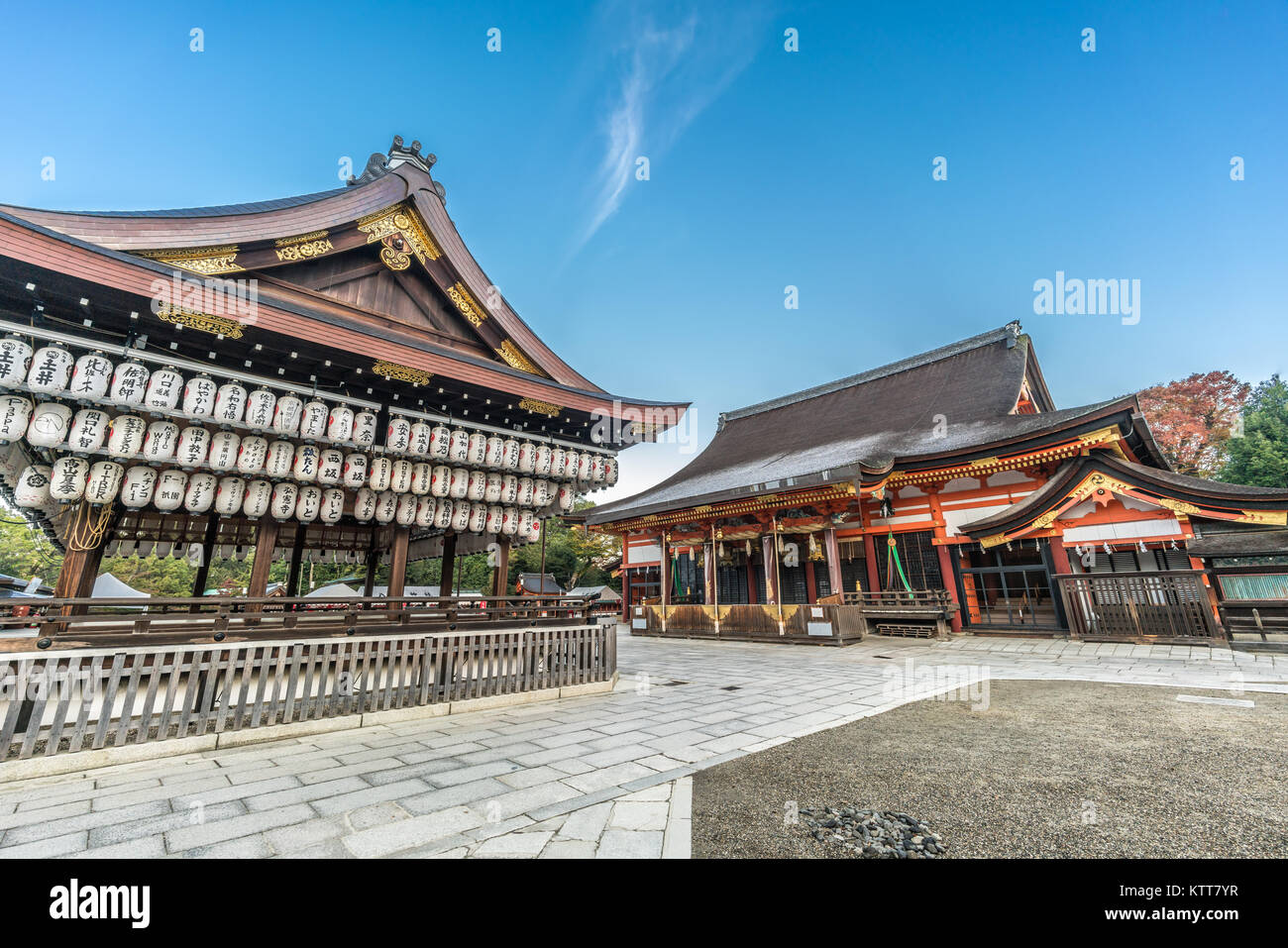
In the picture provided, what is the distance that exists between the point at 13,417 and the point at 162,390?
1067mm

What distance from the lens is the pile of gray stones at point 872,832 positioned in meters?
2.41

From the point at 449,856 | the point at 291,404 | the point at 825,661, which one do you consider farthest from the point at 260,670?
the point at 825,661

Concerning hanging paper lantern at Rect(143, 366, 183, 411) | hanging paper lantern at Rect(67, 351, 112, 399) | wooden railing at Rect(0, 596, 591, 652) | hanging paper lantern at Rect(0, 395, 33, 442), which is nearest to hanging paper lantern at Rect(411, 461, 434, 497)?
wooden railing at Rect(0, 596, 591, 652)

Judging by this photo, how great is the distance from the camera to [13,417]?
4.60 metres

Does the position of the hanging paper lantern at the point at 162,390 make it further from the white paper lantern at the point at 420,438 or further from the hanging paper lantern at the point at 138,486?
the white paper lantern at the point at 420,438

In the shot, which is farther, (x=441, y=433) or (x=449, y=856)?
(x=441, y=433)

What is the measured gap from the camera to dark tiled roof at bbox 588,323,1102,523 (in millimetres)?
13766

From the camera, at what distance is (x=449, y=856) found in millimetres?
2381

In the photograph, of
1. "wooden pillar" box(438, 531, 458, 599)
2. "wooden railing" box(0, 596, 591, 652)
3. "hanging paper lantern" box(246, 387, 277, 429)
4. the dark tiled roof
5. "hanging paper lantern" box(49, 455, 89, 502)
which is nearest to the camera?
"wooden railing" box(0, 596, 591, 652)

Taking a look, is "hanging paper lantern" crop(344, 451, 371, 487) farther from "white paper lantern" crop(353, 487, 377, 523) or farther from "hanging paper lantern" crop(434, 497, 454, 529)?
"hanging paper lantern" crop(434, 497, 454, 529)

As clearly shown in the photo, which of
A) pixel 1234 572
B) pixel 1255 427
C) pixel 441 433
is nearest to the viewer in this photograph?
pixel 441 433

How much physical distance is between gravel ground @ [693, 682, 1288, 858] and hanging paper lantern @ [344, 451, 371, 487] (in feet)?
17.2

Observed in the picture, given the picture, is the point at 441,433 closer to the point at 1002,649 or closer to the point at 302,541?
the point at 302,541

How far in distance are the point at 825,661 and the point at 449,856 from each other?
8672 mm
